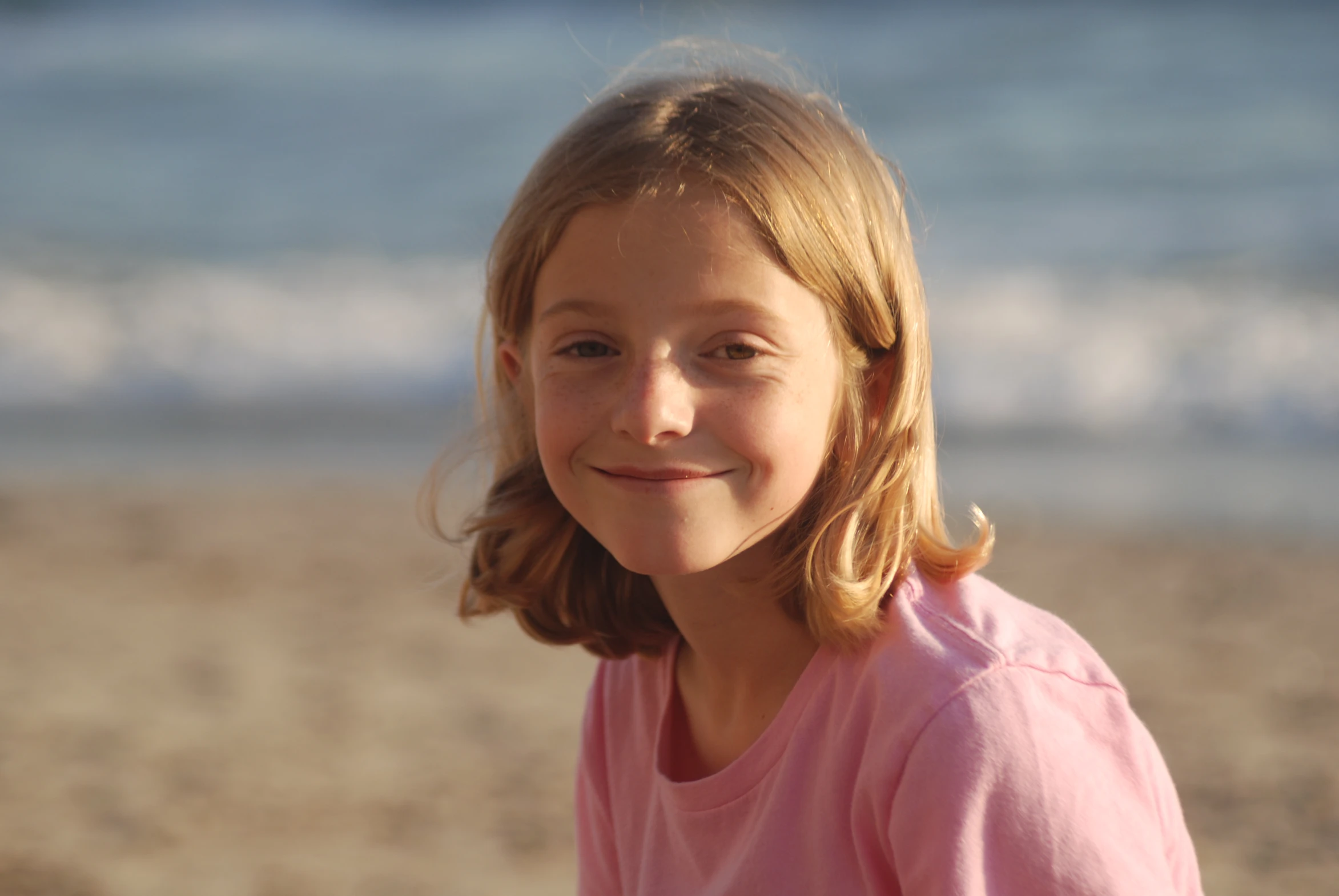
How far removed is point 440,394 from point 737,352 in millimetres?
7150

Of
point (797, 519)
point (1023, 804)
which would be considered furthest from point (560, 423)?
point (1023, 804)

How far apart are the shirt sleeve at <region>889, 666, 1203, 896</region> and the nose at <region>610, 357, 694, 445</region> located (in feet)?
1.38

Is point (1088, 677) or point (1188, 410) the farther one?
point (1188, 410)

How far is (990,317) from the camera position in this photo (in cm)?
906

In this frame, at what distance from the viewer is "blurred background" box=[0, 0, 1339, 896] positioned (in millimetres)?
3637

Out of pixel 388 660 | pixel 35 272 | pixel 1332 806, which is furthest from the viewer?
pixel 35 272

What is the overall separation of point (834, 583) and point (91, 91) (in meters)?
17.1

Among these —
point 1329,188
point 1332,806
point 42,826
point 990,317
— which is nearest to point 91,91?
point 990,317

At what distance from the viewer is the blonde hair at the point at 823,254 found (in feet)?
5.13

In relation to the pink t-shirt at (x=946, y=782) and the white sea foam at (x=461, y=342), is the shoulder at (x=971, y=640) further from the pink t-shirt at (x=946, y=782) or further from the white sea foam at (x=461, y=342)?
the white sea foam at (x=461, y=342)

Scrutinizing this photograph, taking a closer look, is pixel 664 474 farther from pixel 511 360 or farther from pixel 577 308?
pixel 511 360

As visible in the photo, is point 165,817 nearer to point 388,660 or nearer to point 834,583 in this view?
point 388,660

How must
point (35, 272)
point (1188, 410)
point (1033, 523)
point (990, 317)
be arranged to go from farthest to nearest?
point (35, 272), point (990, 317), point (1188, 410), point (1033, 523)

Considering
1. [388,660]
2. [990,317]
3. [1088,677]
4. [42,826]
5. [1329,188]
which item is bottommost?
[42,826]
